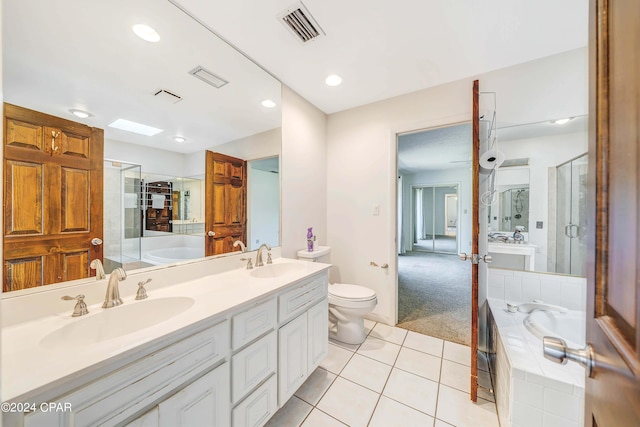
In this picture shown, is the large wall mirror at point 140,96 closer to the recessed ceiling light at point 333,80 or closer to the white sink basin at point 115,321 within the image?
the white sink basin at point 115,321

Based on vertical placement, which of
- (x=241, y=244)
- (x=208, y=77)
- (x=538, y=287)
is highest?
(x=208, y=77)

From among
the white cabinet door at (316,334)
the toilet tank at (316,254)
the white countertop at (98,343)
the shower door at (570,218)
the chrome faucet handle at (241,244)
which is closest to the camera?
the white countertop at (98,343)

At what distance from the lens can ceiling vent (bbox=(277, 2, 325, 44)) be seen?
4.64 ft

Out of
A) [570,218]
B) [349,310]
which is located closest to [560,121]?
[570,218]

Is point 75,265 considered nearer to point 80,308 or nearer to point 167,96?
point 80,308

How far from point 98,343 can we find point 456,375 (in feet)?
7.13

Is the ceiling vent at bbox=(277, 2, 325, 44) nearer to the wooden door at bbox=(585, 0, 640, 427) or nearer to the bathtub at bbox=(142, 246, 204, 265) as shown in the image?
the wooden door at bbox=(585, 0, 640, 427)

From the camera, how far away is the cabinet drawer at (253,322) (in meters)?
1.10

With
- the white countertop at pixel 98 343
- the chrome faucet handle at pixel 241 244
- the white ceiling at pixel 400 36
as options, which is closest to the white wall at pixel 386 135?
the white ceiling at pixel 400 36

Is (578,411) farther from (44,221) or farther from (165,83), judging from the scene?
(165,83)

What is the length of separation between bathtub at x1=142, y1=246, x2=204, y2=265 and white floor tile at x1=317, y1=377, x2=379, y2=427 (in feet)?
4.19

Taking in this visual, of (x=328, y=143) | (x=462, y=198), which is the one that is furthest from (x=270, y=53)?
(x=462, y=198)

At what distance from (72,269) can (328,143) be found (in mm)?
2429

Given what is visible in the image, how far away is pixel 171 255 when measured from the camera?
142 cm
